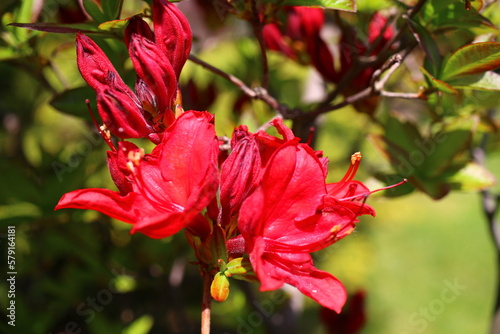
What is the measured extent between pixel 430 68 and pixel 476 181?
1.02 ft

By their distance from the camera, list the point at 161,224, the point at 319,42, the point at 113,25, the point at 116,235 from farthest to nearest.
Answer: the point at 116,235
the point at 319,42
the point at 113,25
the point at 161,224

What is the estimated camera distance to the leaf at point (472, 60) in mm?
752

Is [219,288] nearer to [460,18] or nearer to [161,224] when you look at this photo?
[161,224]

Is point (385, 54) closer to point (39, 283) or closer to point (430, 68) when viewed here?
point (430, 68)

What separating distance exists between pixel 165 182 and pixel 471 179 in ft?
2.34

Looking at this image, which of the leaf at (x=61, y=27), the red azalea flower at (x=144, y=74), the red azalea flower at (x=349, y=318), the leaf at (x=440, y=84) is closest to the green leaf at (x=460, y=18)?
the leaf at (x=440, y=84)

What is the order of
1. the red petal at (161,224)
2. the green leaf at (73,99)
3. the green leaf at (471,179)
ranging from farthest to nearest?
the green leaf at (471,179), the green leaf at (73,99), the red petal at (161,224)

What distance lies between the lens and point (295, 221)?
2.09 ft

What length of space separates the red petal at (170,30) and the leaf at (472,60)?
425 mm

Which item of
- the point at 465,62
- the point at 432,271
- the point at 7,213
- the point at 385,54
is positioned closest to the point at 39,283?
the point at 7,213

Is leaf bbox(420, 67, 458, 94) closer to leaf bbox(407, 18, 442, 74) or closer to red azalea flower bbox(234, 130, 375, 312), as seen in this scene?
leaf bbox(407, 18, 442, 74)

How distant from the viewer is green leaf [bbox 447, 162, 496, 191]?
104cm

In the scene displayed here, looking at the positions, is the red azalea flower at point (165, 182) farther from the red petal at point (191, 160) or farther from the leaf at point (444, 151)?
the leaf at point (444, 151)

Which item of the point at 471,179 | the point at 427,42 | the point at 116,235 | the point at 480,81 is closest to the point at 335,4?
the point at 427,42
